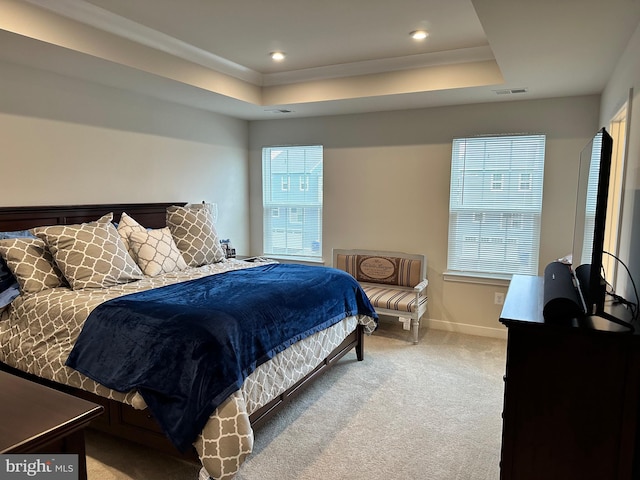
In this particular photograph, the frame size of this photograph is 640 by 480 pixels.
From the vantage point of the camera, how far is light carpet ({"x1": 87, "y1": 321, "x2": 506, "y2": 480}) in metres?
2.35

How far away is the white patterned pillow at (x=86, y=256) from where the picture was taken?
9.39ft

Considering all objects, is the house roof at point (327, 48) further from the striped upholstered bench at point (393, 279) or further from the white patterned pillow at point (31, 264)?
the striped upholstered bench at point (393, 279)

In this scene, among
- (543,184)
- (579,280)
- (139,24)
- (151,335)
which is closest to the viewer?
(579,280)

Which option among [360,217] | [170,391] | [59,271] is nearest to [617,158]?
[360,217]

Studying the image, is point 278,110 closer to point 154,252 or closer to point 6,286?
point 154,252

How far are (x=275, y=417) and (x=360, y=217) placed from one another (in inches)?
106

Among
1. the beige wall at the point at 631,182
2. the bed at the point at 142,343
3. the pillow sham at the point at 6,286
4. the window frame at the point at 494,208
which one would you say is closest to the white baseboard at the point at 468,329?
the window frame at the point at 494,208

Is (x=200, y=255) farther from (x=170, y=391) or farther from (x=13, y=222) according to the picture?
(x=170, y=391)

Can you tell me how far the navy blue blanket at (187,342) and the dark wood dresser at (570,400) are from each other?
50.0 inches

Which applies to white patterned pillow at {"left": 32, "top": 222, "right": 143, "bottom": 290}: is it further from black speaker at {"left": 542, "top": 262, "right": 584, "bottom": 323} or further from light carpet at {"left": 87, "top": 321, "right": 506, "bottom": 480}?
black speaker at {"left": 542, "top": 262, "right": 584, "bottom": 323}

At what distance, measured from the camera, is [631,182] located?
2.28 metres

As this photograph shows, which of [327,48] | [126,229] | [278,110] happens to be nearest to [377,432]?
[126,229]

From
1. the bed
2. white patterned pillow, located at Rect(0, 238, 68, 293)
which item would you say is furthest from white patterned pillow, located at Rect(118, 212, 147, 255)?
white patterned pillow, located at Rect(0, 238, 68, 293)

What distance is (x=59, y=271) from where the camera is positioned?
2.97m
